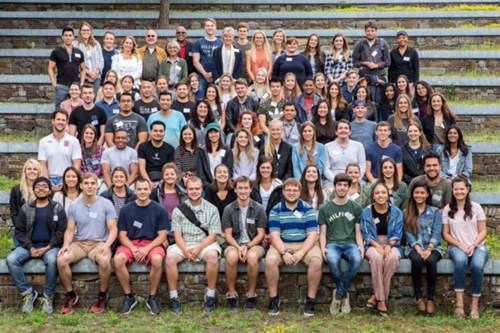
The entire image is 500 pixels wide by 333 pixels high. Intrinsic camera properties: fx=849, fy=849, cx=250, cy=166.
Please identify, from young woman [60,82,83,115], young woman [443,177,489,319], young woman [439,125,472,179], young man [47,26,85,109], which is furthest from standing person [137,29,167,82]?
young woman [443,177,489,319]

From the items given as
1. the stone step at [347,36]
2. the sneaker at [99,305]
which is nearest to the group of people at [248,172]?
the sneaker at [99,305]

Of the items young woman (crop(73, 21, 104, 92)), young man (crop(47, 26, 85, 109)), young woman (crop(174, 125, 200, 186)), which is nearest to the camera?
young woman (crop(174, 125, 200, 186))

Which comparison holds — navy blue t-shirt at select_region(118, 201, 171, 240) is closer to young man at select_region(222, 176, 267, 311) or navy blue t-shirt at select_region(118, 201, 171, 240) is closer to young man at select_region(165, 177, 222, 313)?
young man at select_region(165, 177, 222, 313)

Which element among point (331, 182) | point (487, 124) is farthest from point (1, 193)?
point (487, 124)

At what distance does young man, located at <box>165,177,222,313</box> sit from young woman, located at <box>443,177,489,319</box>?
102 inches

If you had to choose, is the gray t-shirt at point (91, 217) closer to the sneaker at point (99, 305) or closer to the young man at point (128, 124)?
the sneaker at point (99, 305)

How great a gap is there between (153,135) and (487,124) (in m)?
5.76

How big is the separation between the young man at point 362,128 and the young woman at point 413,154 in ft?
2.05

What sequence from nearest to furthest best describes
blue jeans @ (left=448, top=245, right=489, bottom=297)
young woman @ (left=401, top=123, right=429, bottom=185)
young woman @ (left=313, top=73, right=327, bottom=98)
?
1. blue jeans @ (left=448, top=245, right=489, bottom=297)
2. young woman @ (left=401, top=123, right=429, bottom=185)
3. young woman @ (left=313, top=73, right=327, bottom=98)

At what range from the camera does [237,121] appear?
11852mm

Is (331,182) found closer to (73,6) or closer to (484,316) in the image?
(484,316)

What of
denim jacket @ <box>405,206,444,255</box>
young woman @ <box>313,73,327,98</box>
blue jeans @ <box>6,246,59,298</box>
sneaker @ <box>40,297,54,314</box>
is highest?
young woman @ <box>313,73,327,98</box>

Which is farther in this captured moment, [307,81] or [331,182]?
[307,81]

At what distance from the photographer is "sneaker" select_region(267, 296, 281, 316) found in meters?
9.27
